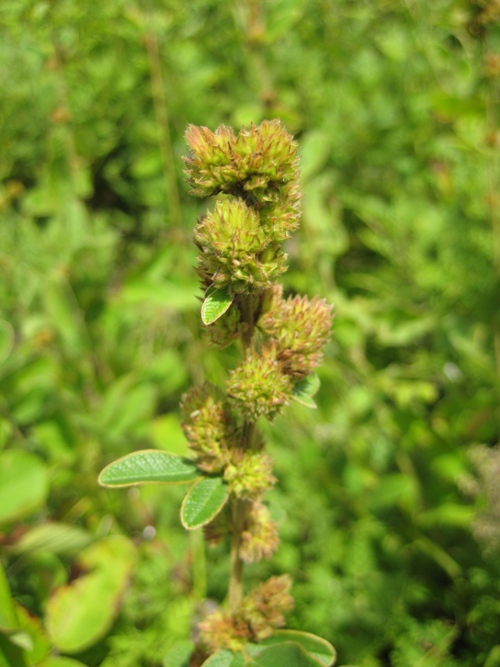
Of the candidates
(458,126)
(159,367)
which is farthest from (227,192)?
(458,126)

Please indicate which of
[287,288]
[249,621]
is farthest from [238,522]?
[287,288]

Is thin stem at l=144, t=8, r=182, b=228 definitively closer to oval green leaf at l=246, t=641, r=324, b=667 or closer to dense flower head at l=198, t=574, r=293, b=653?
dense flower head at l=198, t=574, r=293, b=653

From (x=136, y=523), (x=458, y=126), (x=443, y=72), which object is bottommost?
(x=136, y=523)

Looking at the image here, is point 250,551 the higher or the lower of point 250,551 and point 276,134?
the lower

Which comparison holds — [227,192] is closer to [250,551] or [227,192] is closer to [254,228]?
[254,228]

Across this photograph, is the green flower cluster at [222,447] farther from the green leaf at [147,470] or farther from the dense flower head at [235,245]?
the dense flower head at [235,245]

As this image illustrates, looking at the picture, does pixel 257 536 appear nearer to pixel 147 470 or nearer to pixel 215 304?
pixel 147 470
